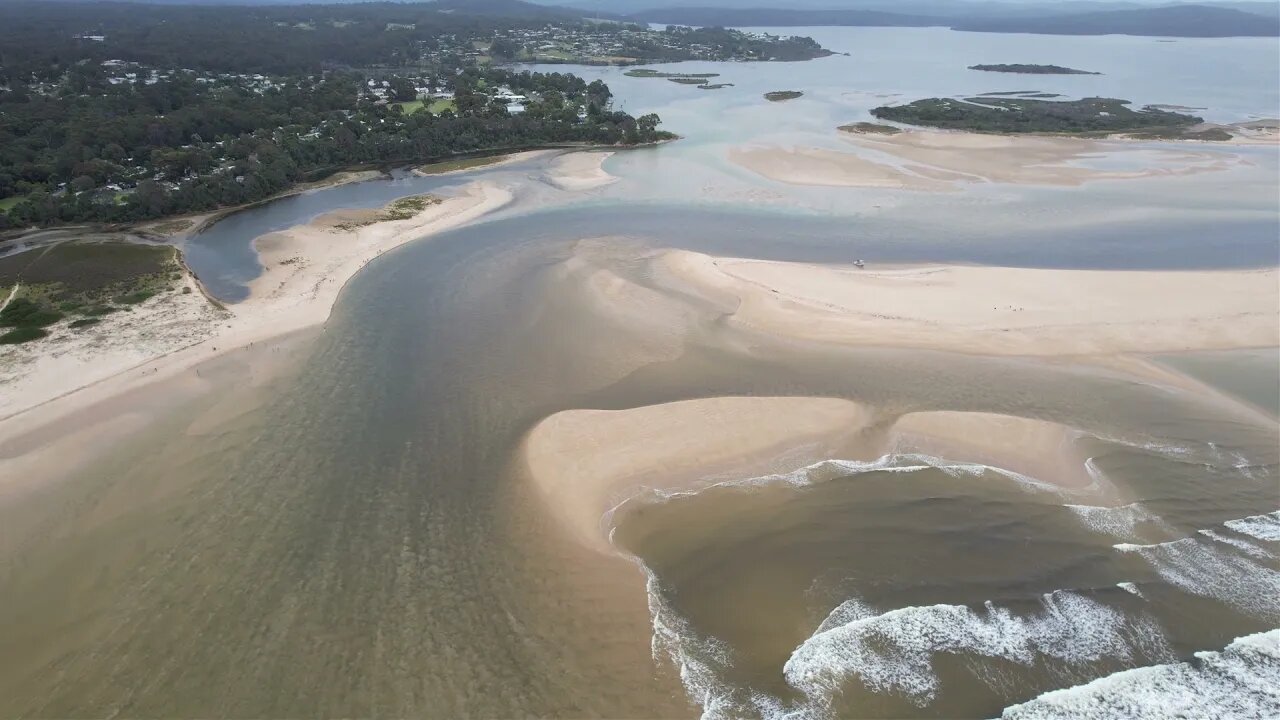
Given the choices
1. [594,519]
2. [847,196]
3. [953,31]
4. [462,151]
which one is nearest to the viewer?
[594,519]

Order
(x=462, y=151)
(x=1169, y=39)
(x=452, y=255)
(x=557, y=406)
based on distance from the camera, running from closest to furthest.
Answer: (x=557, y=406) → (x=452, y=255) → (x=462, y=151) → (x=1169, y=39)

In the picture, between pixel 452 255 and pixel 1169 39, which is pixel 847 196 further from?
pixel 1169 39

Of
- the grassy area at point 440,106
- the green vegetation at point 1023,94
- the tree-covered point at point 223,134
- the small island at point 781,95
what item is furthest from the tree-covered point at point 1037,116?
the grassy area at point 440,106

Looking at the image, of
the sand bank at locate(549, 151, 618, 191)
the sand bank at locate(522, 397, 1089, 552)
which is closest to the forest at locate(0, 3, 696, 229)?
the sand bank at locate(549, 151, 618, 191)

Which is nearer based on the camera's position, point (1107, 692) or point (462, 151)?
point (1107, 692)

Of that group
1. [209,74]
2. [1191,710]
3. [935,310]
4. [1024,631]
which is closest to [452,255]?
[935,310]

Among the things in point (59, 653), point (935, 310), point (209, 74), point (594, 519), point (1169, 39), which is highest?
point (1169, 39)

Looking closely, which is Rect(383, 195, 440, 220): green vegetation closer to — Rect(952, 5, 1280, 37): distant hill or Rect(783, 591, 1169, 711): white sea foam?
Rect(783, 591, 1169, 711): white sea foam
